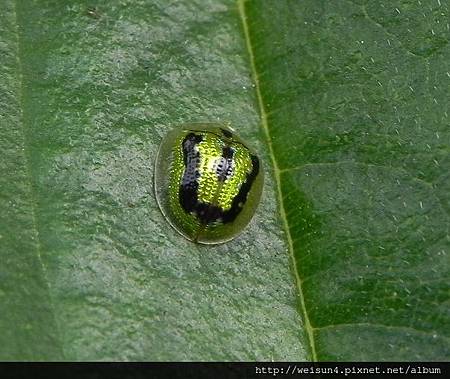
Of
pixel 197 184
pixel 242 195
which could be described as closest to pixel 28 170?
pixel 197 184

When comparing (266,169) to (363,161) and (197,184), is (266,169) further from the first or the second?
(363,161)

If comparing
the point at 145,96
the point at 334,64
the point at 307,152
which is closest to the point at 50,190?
the point at 145,96

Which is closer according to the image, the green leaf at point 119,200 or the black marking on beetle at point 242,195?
the green leaf at point 119,200

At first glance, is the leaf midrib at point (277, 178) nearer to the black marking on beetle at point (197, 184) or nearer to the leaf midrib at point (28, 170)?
the black marking on beetle at point (197, 184)

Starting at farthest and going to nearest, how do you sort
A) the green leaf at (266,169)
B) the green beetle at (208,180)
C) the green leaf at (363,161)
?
the green beetle at (208,180) → the green leaf at (363,161) → the green leaf at (266,169)

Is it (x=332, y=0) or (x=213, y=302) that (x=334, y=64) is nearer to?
(x=332, y=0)

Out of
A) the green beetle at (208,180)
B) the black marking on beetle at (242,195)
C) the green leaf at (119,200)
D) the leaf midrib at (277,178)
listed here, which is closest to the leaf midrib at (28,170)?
the green leaf at (119,200)
